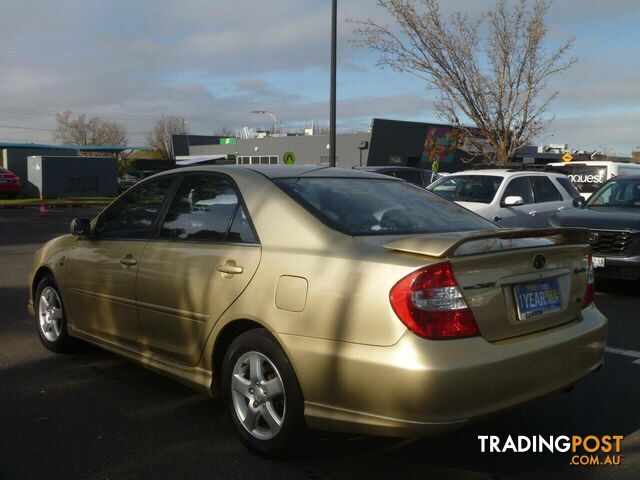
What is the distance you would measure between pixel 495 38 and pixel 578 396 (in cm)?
1715

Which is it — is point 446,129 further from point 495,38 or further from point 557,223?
point 557,223

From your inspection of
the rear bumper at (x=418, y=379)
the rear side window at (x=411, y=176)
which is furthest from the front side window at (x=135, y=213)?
the rear side window at (x=411, y=176)

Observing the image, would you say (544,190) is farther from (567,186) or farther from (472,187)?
(472,187)

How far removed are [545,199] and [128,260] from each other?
8980mm

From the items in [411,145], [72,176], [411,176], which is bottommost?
[72,176]

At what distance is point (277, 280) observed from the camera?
3.59 meters

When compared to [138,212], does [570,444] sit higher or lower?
lower

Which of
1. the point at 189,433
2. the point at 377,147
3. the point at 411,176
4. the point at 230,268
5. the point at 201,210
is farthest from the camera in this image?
the point at 377,147

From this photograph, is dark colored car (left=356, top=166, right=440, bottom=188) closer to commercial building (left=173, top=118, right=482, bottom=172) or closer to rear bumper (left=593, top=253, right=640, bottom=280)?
rear bumper (left=593, top=253, right=640, bottom=280)

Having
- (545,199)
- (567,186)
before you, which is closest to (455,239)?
(545,199)

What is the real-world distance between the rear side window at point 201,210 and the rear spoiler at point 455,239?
48.1 inches

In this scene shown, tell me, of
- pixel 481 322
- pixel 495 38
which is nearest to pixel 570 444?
pixel 481 322

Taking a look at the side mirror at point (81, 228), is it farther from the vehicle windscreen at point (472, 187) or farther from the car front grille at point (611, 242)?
the vehicle windscreen at point (472, 187)

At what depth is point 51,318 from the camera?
5.82 metres
